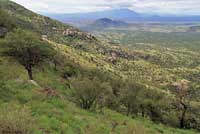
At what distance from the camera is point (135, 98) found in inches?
2296

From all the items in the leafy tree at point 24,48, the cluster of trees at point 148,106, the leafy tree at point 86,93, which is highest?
the leafy tree at point 24,48

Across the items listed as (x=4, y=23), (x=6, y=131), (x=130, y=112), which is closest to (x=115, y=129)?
(x=6, y=131)

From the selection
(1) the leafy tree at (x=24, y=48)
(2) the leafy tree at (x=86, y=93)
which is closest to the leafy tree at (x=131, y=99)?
(2) the leafy tree at (x=86, y=93)

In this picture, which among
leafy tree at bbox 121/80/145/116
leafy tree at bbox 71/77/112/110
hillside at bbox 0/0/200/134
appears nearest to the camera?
hillside at bbox 0/0/200/134

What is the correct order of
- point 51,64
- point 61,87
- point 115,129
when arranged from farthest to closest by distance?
point 51,64 → point 61,87 → point 115,129

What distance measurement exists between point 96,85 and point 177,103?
1134 inches

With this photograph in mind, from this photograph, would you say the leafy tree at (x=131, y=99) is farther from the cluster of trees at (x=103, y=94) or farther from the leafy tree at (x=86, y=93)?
the leafy tree at (x=86, y=93)

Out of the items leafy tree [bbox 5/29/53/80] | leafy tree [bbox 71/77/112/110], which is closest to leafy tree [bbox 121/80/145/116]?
leafy tree [bbox 71/77/112/110]

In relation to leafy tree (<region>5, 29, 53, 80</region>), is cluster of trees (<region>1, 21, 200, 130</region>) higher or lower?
lower

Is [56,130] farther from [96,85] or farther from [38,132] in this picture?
[96,85]

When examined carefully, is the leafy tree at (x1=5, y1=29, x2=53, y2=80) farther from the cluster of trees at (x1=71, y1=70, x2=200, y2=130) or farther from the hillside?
the cluster of trees at (x1=71, y1=70, x2=200, y2=130)

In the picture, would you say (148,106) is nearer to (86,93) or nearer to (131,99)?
(131,99)

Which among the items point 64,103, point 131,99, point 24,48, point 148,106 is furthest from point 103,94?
point 148,106

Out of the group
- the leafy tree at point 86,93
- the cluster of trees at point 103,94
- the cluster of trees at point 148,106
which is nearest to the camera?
the leafy tree at point 86,93
